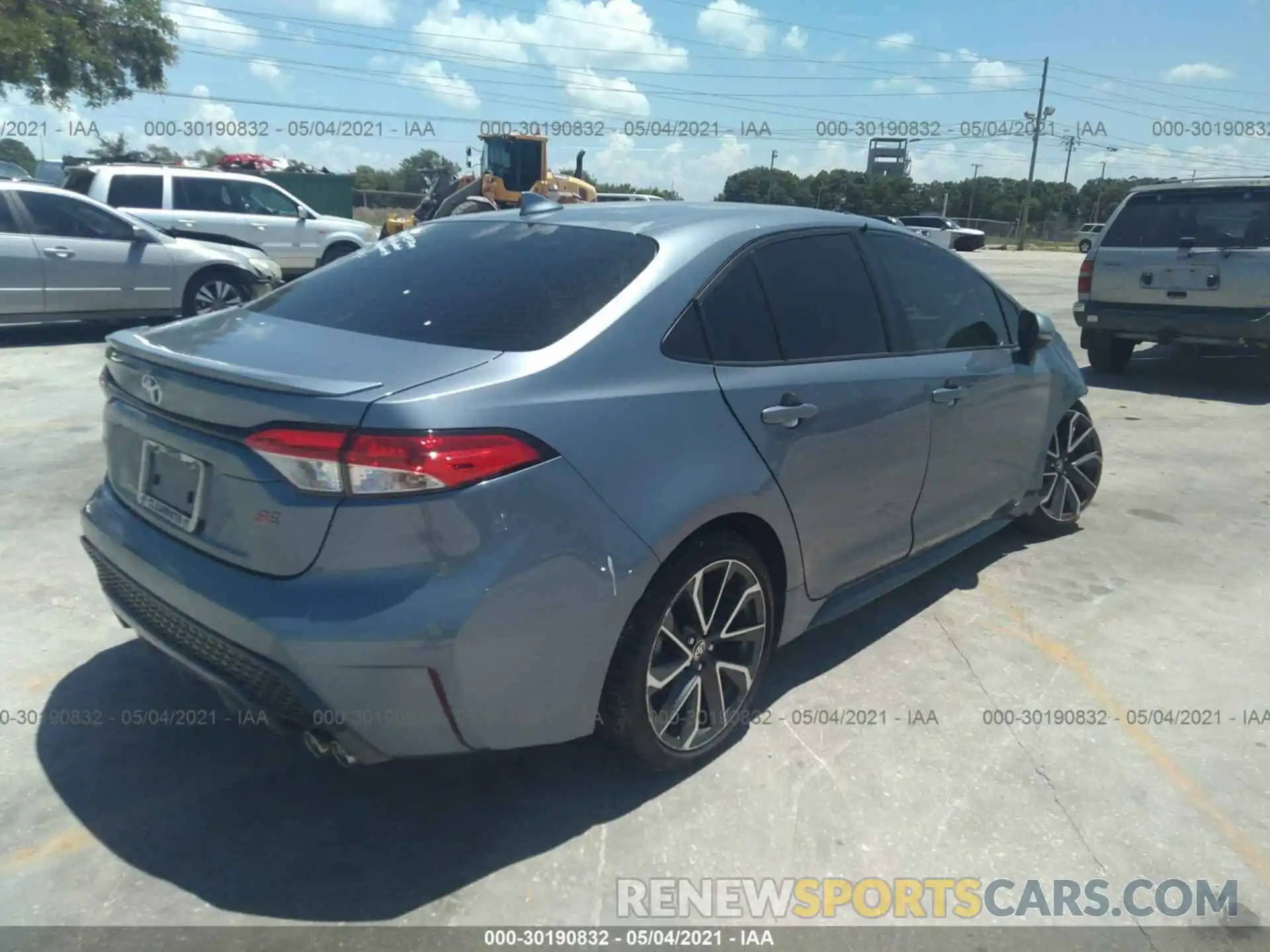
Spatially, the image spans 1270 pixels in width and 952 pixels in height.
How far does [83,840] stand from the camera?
2723 millimetres

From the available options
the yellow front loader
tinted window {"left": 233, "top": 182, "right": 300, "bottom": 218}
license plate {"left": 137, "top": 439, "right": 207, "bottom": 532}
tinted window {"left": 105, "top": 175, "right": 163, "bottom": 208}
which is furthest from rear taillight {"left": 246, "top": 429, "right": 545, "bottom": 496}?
the yellow front loader

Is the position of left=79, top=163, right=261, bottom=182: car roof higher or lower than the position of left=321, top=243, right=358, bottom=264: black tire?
higher

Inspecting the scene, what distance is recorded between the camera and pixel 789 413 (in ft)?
10.5

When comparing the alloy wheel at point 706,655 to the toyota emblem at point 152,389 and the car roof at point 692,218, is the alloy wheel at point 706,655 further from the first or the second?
the toyota emblem at point 152,389

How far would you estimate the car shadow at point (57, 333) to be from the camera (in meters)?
10.1

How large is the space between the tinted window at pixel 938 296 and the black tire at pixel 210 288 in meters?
8.22

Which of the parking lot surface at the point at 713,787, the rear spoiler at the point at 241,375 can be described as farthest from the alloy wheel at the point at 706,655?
the rear spoiler at the point at 241,375

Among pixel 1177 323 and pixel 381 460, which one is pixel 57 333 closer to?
pixel 381 460

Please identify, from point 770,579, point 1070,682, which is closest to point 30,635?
point 770,579

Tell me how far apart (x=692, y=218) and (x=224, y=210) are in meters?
12.2

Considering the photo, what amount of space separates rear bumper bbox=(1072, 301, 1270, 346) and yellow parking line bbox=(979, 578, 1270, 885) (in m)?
5.89

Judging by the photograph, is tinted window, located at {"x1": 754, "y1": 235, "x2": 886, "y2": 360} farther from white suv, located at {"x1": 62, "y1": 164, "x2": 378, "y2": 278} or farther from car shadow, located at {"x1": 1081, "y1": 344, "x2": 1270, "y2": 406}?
white suv, located at {"x1": 62, "y1": 164, "x2": 378, "y2": 278}

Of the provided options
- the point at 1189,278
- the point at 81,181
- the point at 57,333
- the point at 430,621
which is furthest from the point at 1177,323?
the point at 81,181

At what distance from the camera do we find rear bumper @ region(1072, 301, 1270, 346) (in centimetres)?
894
